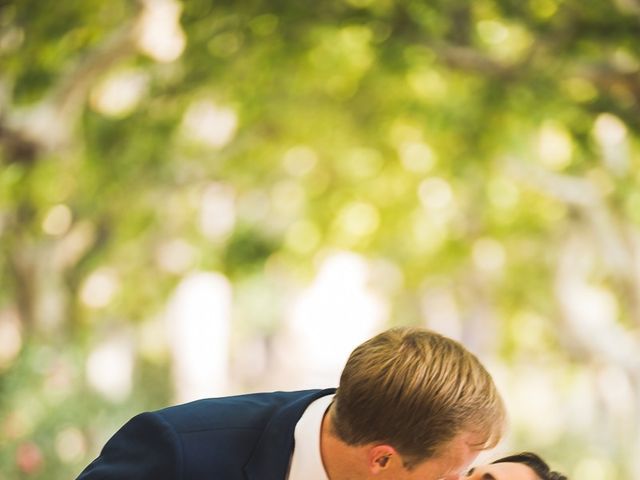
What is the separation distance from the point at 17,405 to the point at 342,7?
4742 millimetres

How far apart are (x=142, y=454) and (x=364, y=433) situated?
0.53m

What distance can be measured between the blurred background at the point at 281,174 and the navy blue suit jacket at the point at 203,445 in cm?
500

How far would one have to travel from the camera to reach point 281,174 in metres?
14.2

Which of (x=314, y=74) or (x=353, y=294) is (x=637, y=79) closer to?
(x=314, y=74)

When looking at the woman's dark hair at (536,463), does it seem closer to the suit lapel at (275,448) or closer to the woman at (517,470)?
the woman at (517,470)

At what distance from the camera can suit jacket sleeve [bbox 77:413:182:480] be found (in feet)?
9.40

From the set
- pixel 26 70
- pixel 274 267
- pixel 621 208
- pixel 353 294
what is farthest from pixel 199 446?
pixel 353 294

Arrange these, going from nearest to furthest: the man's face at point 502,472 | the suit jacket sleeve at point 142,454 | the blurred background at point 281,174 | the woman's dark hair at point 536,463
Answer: the suit jacket sleeve at point 142,454
the man's face at point 502,472
the woman's dark hair at point 536,463
the blurred background at point 281,174

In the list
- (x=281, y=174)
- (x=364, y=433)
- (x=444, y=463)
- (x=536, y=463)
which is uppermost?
(x=364, y=433)

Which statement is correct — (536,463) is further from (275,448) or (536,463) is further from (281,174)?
(281,174)

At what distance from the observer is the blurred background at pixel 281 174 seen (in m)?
8.31

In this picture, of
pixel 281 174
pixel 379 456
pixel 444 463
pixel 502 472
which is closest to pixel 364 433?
pixel 379 456

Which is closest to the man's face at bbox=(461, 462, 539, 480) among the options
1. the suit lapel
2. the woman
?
the woman

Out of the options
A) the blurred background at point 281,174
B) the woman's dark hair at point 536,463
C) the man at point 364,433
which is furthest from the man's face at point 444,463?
the blurred background at point 281,174
